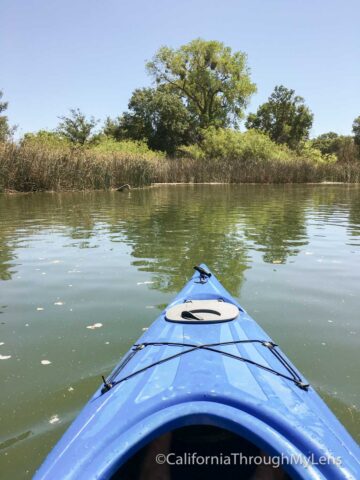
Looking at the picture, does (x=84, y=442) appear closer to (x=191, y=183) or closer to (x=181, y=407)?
(x=181, y=407)

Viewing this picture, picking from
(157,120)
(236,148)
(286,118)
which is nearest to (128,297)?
(236,148)

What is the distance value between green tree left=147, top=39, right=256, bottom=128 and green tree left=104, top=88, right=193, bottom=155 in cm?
497

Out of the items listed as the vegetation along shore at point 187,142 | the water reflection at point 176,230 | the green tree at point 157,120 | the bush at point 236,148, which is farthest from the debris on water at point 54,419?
the green tree at point 157,120

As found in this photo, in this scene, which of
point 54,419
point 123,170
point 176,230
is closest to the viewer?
point 54,419

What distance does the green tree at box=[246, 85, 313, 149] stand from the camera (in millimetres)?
55250

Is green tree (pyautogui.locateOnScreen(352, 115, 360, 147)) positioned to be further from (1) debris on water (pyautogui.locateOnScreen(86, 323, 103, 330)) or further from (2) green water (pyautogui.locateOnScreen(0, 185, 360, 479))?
(1) debris on water (pyautogui.locateOnScreen(86, 323, 103, 330))

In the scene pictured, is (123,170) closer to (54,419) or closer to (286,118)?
(54,419)

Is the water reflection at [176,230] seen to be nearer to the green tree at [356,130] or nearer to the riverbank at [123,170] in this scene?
the riverbank at [123,170]

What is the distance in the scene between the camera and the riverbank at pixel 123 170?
2077 centimetres

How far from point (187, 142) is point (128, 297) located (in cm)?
4239

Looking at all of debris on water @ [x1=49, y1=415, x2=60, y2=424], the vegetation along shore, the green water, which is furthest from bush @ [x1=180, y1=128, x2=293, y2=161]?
debris on water @ [x1=49, y1=415, x2=60, y2=424]

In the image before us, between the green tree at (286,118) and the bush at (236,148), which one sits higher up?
the green tree at (286,118)

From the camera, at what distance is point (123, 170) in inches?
1017

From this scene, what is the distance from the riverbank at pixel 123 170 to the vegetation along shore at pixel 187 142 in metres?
0.05
